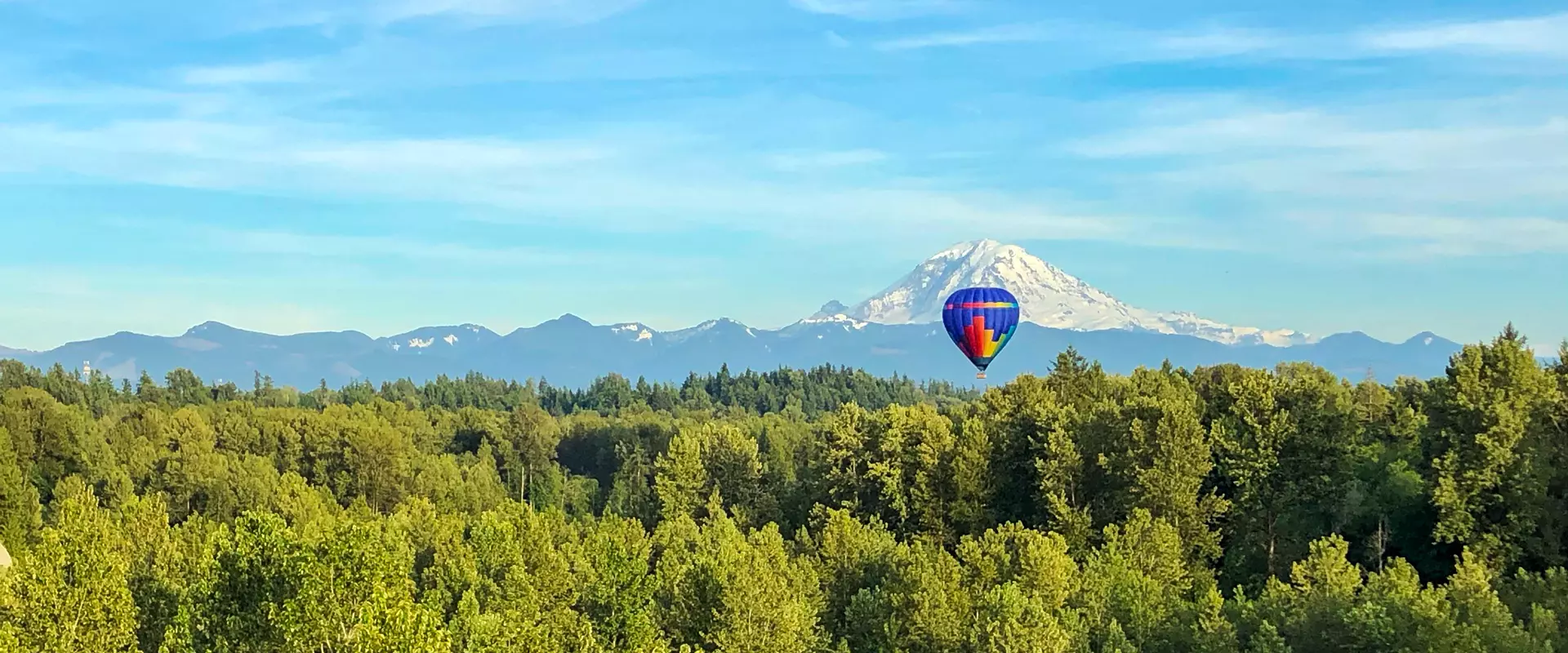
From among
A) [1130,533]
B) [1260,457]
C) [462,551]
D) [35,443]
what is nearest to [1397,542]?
[1260,457]

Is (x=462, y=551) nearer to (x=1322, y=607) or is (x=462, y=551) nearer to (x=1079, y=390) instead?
(x=1322, y=607)

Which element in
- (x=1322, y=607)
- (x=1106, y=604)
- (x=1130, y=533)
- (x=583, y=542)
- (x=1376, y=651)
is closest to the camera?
(x=1376, y=651)

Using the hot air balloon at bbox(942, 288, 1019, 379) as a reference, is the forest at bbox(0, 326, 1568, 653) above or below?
below

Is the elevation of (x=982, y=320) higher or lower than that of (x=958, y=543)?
higher

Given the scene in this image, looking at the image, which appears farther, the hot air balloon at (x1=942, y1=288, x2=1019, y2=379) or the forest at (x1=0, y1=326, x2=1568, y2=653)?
the hot air balloon at (x1=942, y1=288, x2=1019, y2=379)

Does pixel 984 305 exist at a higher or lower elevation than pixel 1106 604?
higher
